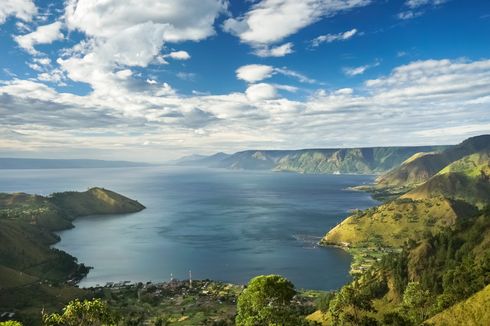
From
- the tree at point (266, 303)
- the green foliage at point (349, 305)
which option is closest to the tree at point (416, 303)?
the green foliage at point (349, 305)

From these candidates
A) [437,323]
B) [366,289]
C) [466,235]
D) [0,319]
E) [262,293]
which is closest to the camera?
[262,293]

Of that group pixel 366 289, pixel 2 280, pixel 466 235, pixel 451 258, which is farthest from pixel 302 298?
pixel 2 280

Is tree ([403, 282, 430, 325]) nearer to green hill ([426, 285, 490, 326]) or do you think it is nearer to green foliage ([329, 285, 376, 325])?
green hill ([426, 285, 490, 326])

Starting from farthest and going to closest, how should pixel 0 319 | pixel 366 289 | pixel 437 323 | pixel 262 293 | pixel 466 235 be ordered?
pixel 466 235, pixel 366 289, pixel 0 319, pixel 437 323, pixel 262 293

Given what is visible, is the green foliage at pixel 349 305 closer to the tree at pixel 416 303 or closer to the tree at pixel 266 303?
the tree at pixel 266 303

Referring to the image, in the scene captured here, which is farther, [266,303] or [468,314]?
[468,314]

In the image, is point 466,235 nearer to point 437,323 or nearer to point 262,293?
point 437,323

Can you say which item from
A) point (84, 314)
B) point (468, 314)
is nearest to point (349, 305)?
point (468, 314)

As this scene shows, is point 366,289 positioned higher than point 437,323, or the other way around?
point 437,323

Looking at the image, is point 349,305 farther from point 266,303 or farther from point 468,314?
point 468,314
